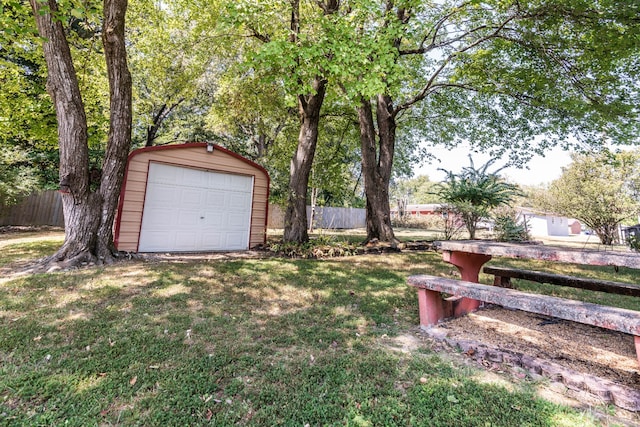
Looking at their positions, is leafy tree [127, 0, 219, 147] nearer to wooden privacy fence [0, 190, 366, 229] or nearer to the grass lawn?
wooden privacy fence [0, 190, 366, 229]

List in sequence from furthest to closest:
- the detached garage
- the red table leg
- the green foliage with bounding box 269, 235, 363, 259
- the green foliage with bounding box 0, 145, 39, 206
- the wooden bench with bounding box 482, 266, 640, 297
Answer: the green foliage with bounding box 0, 145, 39, 206
the green foliage with bounding box 269, 235, 363, 259
the detached garage
the red table leg
the wooden bench with bounding box 482, 266, 640, 297

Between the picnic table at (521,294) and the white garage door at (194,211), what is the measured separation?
20.7ft

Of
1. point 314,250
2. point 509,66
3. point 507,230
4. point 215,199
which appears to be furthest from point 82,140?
point 509,66

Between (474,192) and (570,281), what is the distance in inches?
170

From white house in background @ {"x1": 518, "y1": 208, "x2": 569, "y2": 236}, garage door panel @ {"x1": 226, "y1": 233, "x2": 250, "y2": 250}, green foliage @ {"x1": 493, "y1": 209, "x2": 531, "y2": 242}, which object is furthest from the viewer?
white house in background @ {"x1": 518, "y1": 208, "x2": 569, "y2": 236}

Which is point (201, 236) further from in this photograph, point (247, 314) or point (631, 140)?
point (631, 140)

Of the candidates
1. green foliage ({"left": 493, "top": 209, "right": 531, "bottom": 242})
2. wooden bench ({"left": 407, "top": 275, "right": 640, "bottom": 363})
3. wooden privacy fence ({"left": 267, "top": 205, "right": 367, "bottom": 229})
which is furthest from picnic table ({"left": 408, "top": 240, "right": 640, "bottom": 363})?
wooden privacy fence ({"left": 267, "top": 205, "right": 367, "bottom": 229})

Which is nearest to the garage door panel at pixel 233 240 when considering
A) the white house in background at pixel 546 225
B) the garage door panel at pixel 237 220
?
the garage door panel at pixel 237 220

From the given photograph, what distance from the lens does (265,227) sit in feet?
28.8

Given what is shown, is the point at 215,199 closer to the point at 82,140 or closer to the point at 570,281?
the point at 82,140

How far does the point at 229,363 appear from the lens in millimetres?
2225

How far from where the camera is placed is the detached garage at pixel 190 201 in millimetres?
6742

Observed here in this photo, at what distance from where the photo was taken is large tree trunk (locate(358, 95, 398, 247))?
8.64 m

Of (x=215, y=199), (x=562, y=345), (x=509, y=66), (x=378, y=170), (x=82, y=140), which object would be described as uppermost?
(x=509, y=66)
